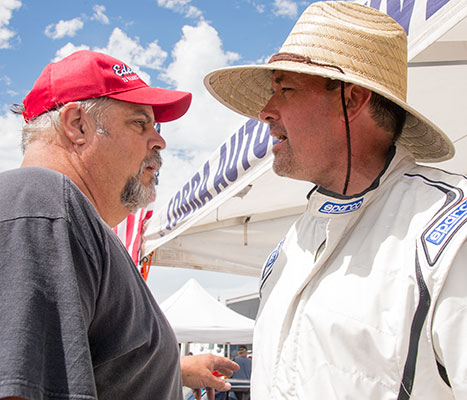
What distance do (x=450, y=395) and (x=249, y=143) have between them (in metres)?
1.43

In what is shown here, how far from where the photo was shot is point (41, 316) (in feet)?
2.10

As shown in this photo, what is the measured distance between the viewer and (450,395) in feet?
2.86

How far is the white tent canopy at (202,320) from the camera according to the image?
8.09 metres

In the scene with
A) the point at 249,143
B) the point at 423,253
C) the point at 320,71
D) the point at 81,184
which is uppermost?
the point at 320,71

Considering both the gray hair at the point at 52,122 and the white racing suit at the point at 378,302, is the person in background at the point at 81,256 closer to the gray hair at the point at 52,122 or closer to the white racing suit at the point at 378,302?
the gray hair at the point at 52,122

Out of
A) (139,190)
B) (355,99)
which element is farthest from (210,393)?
(355,99)

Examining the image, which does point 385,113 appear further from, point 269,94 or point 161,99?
point 161,99

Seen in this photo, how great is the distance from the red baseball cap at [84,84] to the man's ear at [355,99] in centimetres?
62

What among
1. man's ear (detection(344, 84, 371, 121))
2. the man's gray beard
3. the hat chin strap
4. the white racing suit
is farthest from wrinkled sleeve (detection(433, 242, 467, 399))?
the man's gray beard

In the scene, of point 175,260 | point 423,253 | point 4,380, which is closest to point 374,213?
point 423,253

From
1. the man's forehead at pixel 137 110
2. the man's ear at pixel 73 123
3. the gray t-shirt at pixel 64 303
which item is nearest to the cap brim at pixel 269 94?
the man's forehead at pixel 137 110

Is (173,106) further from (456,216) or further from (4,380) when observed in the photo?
(4,380)

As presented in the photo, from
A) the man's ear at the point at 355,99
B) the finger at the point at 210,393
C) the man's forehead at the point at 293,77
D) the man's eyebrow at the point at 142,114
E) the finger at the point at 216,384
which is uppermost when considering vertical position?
the man's forehead at the point at 293,77

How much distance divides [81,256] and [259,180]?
2.44m
